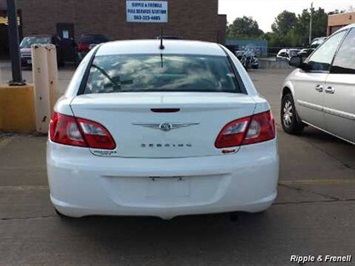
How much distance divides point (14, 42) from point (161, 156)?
5.53 m

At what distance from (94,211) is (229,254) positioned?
1038mm

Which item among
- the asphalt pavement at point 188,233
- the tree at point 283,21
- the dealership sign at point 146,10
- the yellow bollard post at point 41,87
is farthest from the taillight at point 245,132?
the tree at point 283,21

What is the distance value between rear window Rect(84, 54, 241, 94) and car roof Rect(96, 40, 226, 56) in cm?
8

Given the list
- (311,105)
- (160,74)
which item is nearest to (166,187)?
(160,74)

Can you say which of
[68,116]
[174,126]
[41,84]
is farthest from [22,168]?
[174,126]

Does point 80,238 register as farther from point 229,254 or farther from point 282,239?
point 282,239

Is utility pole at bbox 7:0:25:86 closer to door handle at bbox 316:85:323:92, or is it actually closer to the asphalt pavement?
the asphalt pavement

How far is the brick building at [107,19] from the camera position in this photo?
31.0 m

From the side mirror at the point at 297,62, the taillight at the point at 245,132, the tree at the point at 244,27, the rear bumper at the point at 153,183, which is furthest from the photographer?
the tree at the point at 244,27

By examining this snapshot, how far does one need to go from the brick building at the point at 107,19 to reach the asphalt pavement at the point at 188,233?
2635cm

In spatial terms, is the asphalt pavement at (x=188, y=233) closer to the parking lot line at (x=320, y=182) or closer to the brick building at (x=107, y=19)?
the parking lot line at (x=320, y=182)

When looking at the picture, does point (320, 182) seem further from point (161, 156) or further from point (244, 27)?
point (244, 27)

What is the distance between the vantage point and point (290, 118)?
791 cm

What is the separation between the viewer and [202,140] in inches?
138
